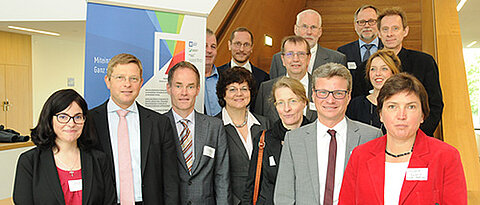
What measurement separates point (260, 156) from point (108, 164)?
965mm

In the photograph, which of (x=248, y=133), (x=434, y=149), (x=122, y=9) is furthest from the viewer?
(x=122, y=9)

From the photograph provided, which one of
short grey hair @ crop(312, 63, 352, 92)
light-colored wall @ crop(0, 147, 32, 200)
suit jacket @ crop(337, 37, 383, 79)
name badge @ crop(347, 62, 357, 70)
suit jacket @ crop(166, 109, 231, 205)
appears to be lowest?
light-colored wall @ crop(0, 147, 32, 200)

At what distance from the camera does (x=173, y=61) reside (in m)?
3.78

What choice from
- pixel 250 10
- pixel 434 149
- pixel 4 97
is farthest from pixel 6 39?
pixel 434 149

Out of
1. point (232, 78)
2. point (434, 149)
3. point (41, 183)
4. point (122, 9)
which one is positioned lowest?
point (41, 183)

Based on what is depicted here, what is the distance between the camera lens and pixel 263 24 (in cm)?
679

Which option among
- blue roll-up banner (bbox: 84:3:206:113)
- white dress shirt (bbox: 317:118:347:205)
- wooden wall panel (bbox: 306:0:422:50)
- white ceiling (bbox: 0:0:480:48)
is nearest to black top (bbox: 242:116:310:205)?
white dress shirt (bbox: 317:118:347:205)

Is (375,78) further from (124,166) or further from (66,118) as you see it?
(66,118)

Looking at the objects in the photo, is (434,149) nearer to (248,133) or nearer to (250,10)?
(248,133)

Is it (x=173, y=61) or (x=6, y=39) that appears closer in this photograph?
(x=173, y=61)

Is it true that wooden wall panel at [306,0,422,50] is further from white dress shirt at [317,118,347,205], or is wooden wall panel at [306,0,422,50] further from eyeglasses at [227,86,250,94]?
white dress shirt at [317,118,347,205]

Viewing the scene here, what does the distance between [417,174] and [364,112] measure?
1060 mm

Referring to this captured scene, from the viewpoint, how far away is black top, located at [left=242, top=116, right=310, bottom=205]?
110 inches

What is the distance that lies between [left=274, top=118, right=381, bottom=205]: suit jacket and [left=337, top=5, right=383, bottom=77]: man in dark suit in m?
1.98
